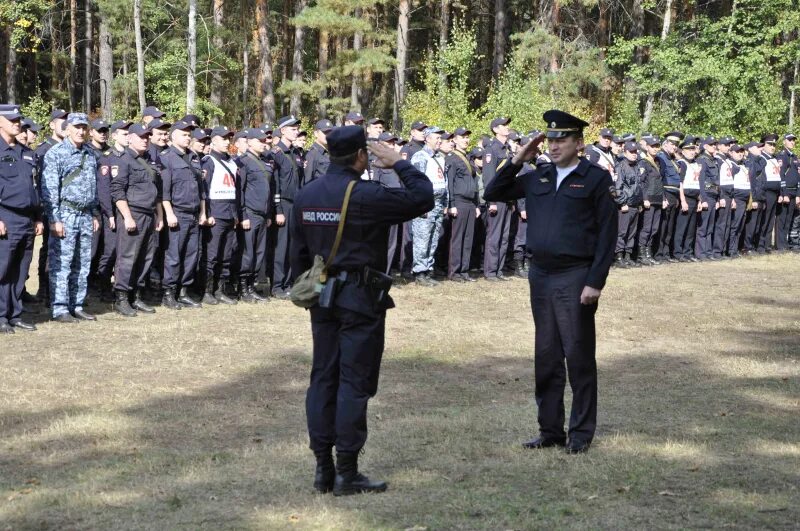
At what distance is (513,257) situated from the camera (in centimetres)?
1811

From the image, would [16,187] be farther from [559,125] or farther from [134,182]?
[559,125]

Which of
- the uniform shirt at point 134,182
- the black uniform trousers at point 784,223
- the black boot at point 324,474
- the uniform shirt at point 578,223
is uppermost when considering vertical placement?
the uniform shirt at point 578,223

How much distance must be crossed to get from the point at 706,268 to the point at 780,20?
12.6 m

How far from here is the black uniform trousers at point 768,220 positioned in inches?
869

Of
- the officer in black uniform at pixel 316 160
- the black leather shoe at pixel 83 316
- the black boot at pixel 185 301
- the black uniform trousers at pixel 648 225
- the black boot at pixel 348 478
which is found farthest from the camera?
the black uniform trousers at pixel 648 225

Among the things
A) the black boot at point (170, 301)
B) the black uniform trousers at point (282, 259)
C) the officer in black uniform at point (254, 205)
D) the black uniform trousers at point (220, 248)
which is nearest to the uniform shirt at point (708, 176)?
the black uniform trousers at point (282, 259)

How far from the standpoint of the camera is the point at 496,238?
54.6 ft

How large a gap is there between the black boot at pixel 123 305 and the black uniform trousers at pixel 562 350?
656 centimetres

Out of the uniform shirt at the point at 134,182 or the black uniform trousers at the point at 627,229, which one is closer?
the uniform shirt at the point at 134,182

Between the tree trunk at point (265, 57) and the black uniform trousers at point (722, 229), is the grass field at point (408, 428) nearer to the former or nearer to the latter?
the black uniform trousers at point (722, 229)

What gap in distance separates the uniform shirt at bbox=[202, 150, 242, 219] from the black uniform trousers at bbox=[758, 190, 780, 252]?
12.9 m

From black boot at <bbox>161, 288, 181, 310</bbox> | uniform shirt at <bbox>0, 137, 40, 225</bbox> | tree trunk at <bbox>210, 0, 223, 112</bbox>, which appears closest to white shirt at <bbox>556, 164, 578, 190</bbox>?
uniform shirt at <bbox>0, 137, 40, 225</bbox>

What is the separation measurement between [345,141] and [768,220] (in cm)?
1827

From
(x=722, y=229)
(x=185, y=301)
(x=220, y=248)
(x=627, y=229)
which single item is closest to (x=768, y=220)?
(x=722, y=229)
